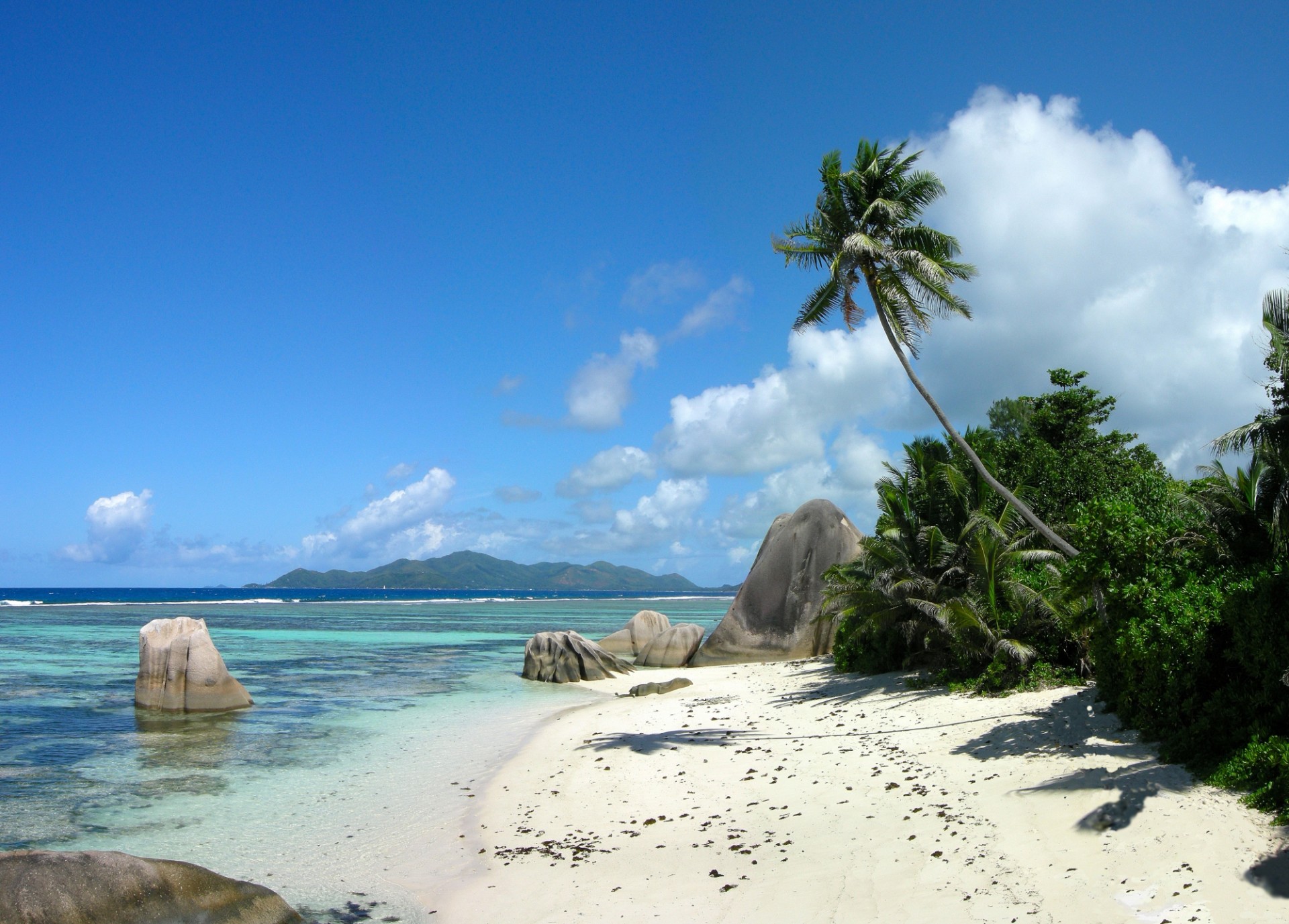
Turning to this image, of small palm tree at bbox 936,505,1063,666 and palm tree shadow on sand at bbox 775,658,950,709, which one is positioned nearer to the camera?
small palm tree at bbox 936,505,1063,666

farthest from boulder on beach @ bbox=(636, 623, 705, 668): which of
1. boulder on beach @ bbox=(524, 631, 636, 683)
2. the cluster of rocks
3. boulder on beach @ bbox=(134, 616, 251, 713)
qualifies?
boulder on beach @ bbox=(134, 616, 251, 713)

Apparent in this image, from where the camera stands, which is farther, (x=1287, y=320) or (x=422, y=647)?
(x=422, y=647)

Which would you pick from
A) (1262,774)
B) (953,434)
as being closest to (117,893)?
(1262,774)

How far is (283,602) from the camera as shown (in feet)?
323

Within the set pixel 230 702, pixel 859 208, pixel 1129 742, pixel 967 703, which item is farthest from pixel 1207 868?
pixel 230 702

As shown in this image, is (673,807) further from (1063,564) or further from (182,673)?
(182,673)

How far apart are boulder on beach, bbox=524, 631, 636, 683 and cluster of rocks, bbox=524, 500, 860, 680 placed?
0.03 metres

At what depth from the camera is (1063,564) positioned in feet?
45.2

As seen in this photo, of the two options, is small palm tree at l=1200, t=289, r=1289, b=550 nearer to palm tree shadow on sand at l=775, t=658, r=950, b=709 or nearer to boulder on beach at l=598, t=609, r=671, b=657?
palm tree shadow on sand at l=775, t=658, r=950, b=709

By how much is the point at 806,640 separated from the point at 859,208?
45.8ft

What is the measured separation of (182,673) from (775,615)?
16.0 metres

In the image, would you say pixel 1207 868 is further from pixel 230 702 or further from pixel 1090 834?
pixel 230 702

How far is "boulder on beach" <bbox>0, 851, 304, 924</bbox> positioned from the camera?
5652mm

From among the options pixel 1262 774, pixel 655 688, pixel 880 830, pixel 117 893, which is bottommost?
pixel 655 688
